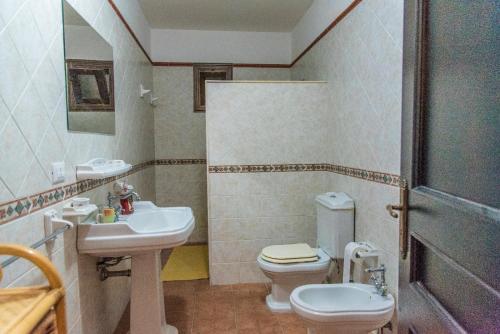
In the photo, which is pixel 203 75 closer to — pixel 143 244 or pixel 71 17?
pixel 71 17

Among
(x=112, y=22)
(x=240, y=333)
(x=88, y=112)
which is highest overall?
(x=112, y=22)

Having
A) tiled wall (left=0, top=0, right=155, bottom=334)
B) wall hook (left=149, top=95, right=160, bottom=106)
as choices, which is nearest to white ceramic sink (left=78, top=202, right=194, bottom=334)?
tiled wall (left=0, top=0, right=155, bottom=334)

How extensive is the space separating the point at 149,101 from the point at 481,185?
331cm

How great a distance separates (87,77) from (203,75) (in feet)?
7.13

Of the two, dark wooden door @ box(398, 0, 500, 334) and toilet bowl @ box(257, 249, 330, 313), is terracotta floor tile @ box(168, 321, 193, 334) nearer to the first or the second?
toilet bowl @ box(257, 249, 330, 313)

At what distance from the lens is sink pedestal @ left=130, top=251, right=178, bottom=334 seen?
1.87 meters

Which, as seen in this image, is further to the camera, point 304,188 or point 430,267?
point 304,188

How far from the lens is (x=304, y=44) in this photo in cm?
343

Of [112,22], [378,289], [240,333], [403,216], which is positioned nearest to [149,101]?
[112,22]

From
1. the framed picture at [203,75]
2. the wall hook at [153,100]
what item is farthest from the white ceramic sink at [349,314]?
the framed picture at [203,75]

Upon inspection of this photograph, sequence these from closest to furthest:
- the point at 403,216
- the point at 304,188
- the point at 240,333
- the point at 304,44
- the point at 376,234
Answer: the point at 403,216, the point at 376,234, the point at 240,333, the point at 304,188, the point at 304,44

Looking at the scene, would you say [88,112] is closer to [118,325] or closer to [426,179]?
[118,325]

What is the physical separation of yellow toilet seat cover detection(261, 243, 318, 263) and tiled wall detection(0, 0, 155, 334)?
1.05 m

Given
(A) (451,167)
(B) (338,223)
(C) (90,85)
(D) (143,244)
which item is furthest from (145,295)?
(A) (451,167)
